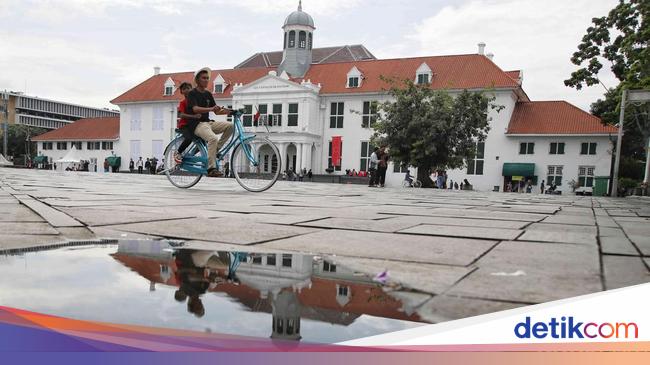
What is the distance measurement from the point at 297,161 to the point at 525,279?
135 ft

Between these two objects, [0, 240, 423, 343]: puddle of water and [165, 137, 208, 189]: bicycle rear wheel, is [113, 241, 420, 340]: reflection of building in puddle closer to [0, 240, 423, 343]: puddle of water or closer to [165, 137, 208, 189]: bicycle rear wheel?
[0, 240, 423, 343]: puddle of water

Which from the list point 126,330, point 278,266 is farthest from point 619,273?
point 126,330

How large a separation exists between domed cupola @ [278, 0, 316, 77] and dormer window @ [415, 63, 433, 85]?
11.1 meters

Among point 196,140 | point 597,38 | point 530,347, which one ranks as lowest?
point 530,347

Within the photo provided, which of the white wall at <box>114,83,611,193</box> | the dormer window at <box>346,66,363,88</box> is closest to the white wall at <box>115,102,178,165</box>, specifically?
the white wall at <box>114,83,611,193</box>

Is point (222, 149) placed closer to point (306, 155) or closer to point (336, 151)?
point (306, 155)

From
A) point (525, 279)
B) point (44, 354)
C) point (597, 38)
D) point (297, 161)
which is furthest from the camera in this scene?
point (297, 161)

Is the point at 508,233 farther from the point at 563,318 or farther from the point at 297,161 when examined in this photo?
the point at 297,161

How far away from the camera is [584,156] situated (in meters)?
35.2

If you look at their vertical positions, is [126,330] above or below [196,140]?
below

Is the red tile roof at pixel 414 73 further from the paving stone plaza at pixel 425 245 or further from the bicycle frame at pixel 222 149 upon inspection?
the paving stone plaza at pixel 425 245

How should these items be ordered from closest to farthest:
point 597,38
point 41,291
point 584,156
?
1. point 41,291
2. point 597,38
3. point 584,156

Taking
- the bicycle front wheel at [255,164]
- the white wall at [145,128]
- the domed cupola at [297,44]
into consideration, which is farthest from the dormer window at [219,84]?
the bicycle front wheel at [255,164]

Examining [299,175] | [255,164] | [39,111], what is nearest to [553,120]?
[299,175]
